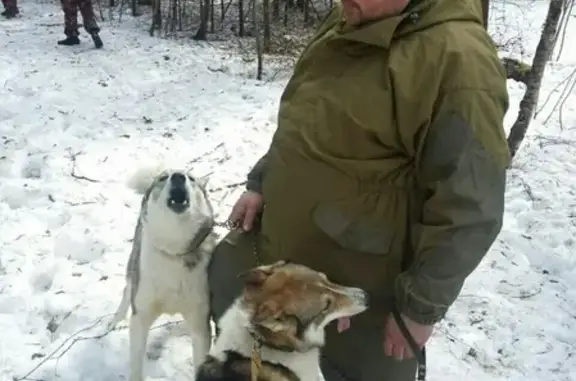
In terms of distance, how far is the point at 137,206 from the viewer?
5.16 meters

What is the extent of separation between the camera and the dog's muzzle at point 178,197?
9.86 feet

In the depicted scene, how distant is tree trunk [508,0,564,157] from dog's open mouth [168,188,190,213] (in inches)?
130

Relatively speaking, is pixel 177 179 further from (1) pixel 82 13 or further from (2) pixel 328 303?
(1) pixel 82 13

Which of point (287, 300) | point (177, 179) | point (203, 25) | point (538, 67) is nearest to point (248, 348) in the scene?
point (287, 300)

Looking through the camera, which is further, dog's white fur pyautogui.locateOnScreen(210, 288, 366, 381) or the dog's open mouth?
the dog's open mouth

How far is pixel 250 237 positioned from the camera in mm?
2832

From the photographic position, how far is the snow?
12.1 feet

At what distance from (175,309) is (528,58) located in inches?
303

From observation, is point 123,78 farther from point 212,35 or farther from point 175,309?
point 175,309

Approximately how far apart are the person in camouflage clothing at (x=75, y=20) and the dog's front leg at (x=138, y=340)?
7.27m

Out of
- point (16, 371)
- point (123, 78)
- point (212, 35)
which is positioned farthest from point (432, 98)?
point (212, 35)

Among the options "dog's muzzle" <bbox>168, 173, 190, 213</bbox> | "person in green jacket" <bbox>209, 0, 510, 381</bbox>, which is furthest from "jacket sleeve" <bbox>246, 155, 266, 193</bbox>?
"dog's muzzle" <bbox>168, 173, 190, 213</bbox>

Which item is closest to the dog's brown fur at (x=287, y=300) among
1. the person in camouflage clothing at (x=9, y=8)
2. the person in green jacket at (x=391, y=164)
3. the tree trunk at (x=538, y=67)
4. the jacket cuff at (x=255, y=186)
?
the person in green jacket at (x=391, y=164)

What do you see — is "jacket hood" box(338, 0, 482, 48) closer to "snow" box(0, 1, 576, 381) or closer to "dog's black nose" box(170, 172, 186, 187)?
"dog's black nose" box(170, 172, 186, 187)
